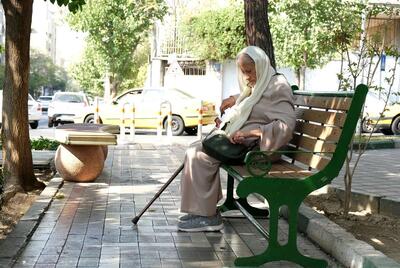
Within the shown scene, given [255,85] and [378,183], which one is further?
[378,183]

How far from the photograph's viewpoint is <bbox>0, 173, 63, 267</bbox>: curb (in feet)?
15.0

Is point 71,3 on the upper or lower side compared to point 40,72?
lower

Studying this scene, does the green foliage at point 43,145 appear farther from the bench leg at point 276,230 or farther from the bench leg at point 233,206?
the bench leg at point 276,230

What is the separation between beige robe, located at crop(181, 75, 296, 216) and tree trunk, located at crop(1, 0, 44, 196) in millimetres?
3417

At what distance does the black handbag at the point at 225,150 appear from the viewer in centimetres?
514

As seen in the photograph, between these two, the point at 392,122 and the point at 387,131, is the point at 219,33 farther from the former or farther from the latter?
the point at 392,122

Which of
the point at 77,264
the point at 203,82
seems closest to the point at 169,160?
the point at 77,264

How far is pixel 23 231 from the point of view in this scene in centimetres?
530

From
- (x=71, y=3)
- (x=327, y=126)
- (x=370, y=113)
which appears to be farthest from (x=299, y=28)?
(x=327, y=126)

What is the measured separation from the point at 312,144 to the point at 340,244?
91 cm

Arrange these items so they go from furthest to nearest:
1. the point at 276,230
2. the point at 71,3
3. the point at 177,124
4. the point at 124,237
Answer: the point at 177,124 < the point at 71,3 < the point at 124,237 < the point at 276,230

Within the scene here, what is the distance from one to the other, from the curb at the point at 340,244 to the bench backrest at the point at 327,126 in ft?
1.65

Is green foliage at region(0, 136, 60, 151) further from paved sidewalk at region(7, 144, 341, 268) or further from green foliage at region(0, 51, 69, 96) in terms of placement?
green foliage at region(0, 51, 69, 96)

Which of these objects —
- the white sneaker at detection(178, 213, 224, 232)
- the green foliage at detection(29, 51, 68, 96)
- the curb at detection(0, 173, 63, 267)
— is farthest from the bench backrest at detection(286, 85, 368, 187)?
the green foliage at detection(29, 51, 68, 96)
